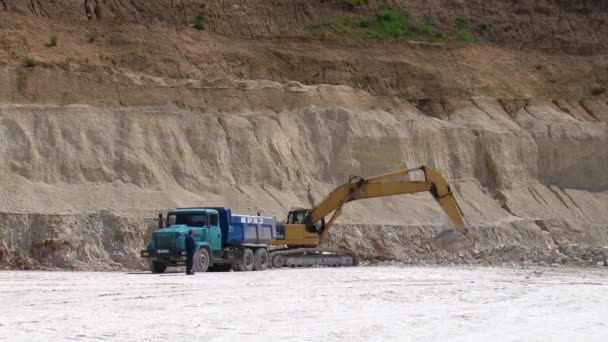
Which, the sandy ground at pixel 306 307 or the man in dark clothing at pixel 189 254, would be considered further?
the man in dark clothing at pixel 189 254

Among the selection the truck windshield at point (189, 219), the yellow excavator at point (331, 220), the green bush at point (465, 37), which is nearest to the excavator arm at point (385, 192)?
the yellow excavator at point (331, 220)

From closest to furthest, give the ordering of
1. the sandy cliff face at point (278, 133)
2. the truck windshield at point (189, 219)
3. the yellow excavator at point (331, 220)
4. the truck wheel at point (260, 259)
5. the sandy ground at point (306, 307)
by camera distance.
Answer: the sandy ground at point (306, 307), the truck windshield at point (189, 219), the truck wheel at point (260, 259), the yellow excavator at point (331, 220), the sandy cliff face at point (278, 133)

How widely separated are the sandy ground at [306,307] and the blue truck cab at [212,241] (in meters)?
2.08

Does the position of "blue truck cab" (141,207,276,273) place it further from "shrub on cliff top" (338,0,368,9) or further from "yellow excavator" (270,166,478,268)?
"shrub on cliff top" (338,0,368,9)

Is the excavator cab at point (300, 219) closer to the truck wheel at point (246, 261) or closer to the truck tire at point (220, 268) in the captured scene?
the truck wheel at point (246, 261)

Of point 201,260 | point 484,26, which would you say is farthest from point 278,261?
point 484,26

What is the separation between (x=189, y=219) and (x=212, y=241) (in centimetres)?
86

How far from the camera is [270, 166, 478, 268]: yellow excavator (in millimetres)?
28078

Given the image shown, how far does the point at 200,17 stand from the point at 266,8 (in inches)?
144

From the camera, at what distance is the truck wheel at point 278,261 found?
27.8m

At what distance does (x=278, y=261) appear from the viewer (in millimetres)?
27938

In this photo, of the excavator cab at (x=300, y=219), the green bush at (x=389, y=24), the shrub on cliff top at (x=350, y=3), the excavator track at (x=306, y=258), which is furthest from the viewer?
the shrub on cliff top at (x=350, y=3)

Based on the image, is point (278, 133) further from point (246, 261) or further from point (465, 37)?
point (465, 37)

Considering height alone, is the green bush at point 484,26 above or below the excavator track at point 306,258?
above
